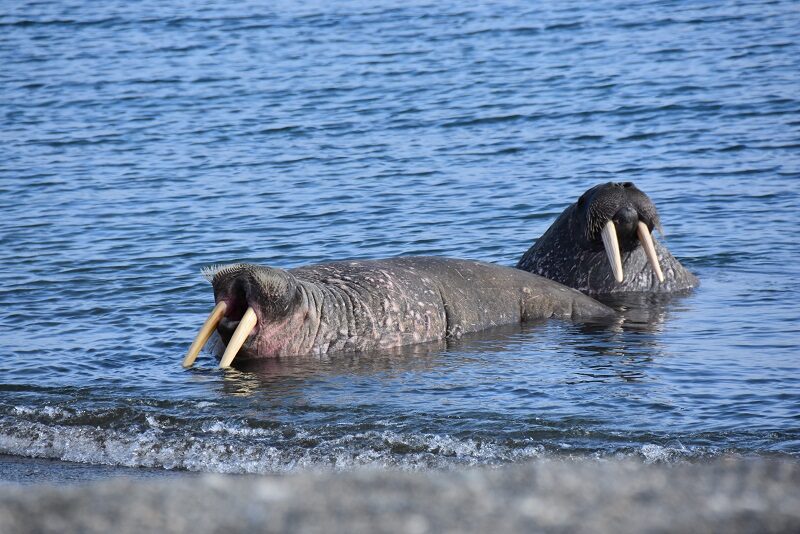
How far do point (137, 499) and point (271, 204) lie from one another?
12.0 meters

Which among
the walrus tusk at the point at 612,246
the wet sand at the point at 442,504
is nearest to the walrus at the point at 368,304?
the walrus tusk at the point at 612,246

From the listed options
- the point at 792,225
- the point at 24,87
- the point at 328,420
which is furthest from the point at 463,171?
the point at 24,87

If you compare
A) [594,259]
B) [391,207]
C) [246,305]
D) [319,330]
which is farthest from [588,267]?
[391,207]

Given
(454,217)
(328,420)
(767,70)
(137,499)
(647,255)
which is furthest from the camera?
(767,70)

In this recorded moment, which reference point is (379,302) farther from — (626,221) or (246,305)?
(626,221)

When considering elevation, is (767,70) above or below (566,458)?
above

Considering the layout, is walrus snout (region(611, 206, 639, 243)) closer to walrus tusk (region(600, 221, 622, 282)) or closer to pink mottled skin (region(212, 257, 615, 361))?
walrus tusk (region(600, 221, 622, 282))

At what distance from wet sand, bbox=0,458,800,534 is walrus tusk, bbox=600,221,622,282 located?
604cm

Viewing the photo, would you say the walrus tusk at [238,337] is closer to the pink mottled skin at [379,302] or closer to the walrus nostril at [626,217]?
the pink mottled skin at [379,302]

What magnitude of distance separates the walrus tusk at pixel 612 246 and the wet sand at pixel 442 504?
19.8ft

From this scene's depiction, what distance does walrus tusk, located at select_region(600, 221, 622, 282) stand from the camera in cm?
1015

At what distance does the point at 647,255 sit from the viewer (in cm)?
1034

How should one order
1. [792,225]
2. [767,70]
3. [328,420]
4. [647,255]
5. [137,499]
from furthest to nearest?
[767,70] < [792,225] < [647,255] < [328,420] < [137,499]

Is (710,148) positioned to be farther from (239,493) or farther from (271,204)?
(239,493)
